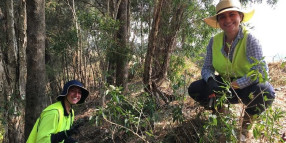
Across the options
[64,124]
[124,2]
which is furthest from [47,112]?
[124,2]

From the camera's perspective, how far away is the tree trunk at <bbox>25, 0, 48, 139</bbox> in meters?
3.96

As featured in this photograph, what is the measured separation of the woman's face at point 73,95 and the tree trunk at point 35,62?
59.4 inches

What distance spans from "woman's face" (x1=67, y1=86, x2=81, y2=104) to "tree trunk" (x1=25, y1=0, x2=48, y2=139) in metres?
1.51

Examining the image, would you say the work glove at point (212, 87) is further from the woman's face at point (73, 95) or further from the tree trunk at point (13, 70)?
the tree trunk at point (13, 70)

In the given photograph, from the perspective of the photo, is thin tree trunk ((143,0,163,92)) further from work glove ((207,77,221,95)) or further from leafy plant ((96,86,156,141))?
work glove ((207,77,221,95))

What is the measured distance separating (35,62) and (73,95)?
1.58m

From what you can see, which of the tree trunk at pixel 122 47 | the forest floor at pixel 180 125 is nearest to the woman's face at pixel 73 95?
the forest floor at pixel 180 125

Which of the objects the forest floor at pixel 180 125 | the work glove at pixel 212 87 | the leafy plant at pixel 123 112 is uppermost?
the work glove at pixel 212 87

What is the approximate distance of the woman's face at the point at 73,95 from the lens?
287 centimetres

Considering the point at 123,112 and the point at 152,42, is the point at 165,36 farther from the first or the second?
the point at 123,112

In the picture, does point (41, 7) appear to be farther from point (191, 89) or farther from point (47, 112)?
point (191, 89)

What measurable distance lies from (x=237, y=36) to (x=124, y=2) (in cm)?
447

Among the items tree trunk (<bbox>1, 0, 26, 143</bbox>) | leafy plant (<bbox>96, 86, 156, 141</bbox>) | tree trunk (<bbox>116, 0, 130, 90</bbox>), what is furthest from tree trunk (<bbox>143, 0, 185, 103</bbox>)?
tree trunk (<bbox>1, 0, 26, 143</bbox>)

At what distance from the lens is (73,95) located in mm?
2887
